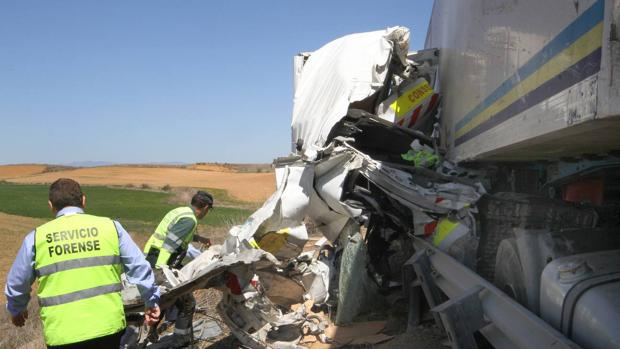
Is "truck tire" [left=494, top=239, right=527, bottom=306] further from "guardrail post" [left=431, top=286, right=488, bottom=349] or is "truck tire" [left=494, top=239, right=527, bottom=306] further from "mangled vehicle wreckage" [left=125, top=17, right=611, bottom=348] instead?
"mangled vehicle wreckage" [left=125, top=17, right=611, bottom=348]

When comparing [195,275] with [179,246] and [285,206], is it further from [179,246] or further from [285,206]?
[285,206]

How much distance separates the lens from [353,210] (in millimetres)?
5410

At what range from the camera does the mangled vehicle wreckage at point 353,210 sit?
14.6 feet

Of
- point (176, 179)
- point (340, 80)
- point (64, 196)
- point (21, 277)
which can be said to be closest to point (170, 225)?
point (64, 196)

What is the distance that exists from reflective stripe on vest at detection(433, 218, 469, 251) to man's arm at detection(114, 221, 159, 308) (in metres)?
2.10

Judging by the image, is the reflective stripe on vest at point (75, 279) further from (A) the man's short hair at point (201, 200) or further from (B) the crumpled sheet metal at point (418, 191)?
(B) the crumpled sheet metal at point (418, 191)

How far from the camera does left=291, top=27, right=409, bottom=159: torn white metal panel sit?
18.2 ft

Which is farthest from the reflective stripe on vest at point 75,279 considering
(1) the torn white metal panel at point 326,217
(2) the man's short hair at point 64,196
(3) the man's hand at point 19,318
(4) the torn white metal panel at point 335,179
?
(1) the torn white metal panel at point 326,217

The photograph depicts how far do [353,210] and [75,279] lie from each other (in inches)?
111

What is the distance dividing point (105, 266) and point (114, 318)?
34 cm

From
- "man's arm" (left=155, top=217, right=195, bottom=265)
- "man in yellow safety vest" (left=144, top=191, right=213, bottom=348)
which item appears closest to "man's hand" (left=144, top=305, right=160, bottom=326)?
"man in yellow safety vest" (left=144, top=191, right=213, bottom=348)

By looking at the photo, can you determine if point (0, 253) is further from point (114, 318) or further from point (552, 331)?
point (552, 331)

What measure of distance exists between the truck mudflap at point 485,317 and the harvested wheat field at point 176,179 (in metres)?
36.8

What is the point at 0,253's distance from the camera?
16.1 meters
